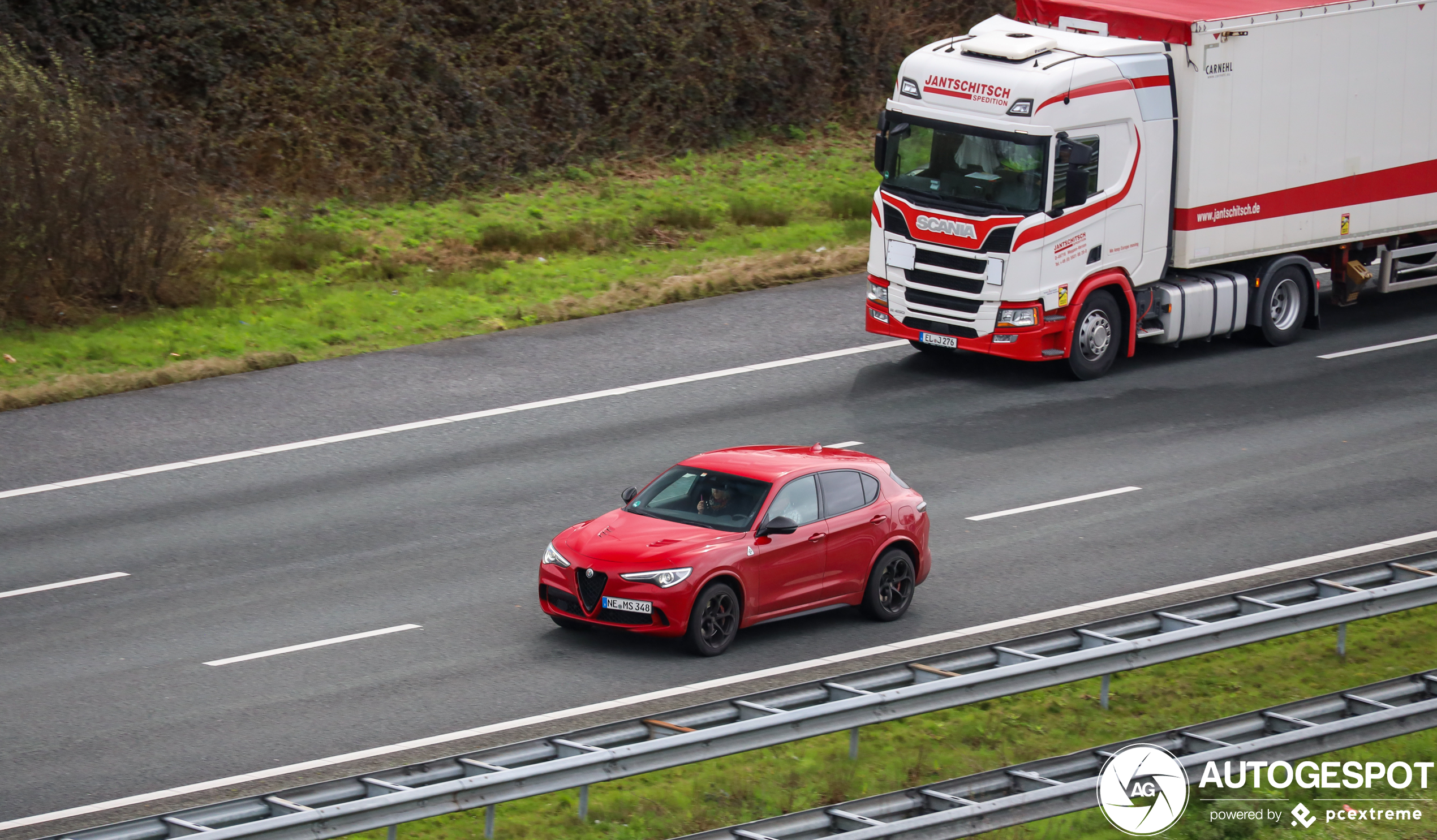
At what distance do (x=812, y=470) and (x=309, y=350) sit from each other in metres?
9.88

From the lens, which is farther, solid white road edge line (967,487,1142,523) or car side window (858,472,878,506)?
solid white road edge line (967,487,1142,523)

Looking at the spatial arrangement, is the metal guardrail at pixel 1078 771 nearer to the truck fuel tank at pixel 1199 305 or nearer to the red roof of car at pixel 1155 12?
the truck fuel tank at pixel 1199 305

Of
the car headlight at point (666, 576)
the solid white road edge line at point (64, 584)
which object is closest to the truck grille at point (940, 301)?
the car headlight at point (666, 576)

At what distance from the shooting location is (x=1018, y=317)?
21.3 m

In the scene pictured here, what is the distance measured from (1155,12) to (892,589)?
9.93 m

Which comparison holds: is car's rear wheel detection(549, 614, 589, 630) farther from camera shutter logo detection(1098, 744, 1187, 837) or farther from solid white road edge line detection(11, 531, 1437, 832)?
camera shutter logo detection(1098, 744, 1187, 837)

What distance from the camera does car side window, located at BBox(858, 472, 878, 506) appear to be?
594 inches

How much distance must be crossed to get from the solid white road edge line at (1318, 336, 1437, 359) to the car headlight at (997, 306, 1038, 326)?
4.38 metres

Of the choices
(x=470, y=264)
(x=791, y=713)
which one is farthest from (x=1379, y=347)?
(x=791, y=713)

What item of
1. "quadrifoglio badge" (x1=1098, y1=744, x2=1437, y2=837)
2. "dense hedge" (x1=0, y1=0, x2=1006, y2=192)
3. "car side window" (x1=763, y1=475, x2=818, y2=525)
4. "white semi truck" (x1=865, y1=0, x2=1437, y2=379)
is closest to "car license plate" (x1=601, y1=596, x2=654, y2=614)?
"car side window" (x1=763, y1=475, x2=818, y2=525)

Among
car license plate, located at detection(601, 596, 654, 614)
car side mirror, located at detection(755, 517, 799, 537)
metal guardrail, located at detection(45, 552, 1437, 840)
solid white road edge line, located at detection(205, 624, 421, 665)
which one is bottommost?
solid white road edge line, located at detection(205, 624, 421, 665)

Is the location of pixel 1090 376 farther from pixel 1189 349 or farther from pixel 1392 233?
pixel 1392 233

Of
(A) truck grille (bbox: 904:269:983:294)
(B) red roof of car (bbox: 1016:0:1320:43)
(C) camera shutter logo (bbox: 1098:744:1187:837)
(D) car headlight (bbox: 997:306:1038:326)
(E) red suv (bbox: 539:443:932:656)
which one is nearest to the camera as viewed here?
(C) camera shutter logo (bbox: 1098:744:1187:837)

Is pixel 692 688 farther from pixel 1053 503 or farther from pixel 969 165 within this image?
pixel 969 165
